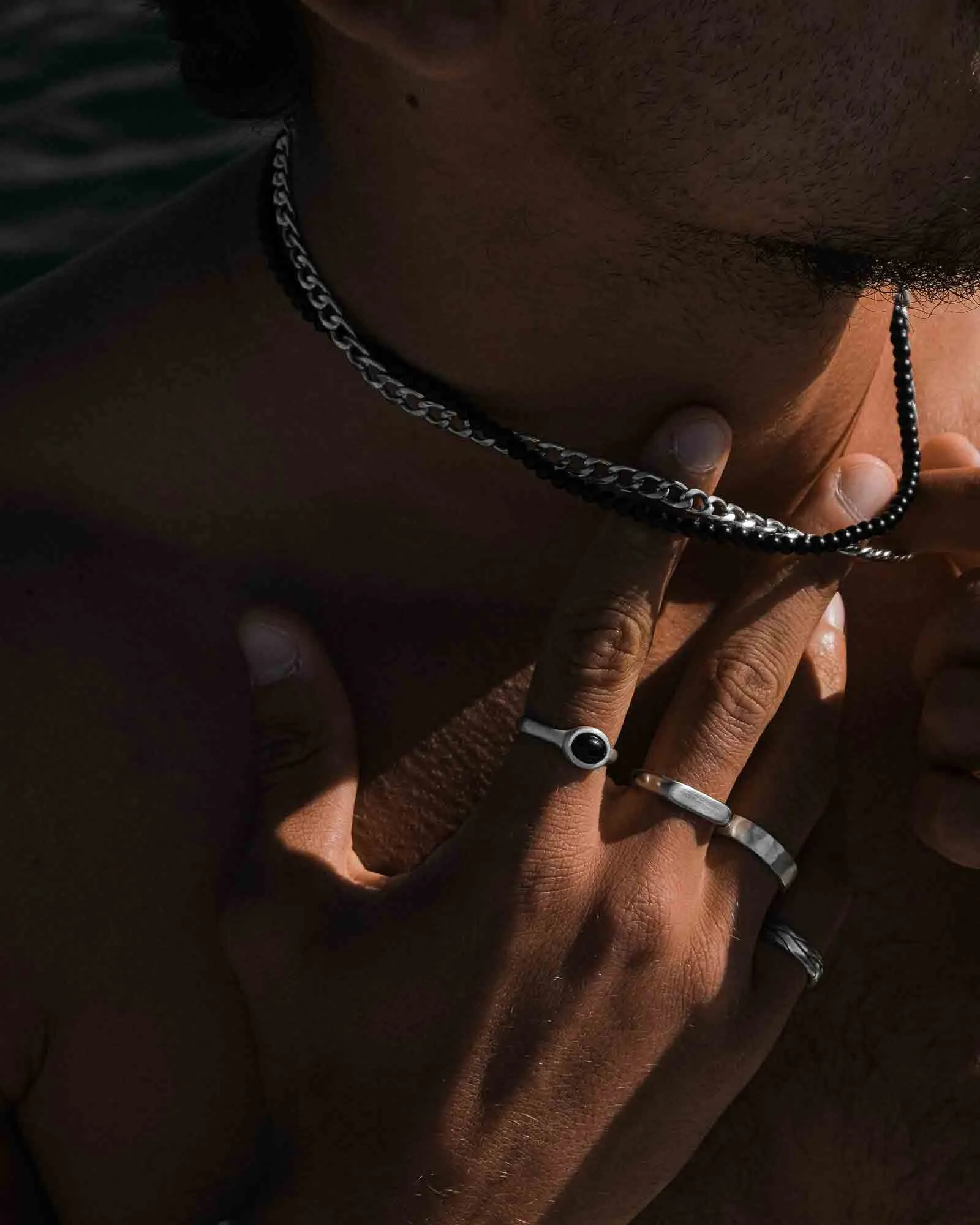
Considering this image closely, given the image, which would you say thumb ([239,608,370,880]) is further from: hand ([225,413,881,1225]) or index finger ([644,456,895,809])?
index finger ([644,456,895,809])

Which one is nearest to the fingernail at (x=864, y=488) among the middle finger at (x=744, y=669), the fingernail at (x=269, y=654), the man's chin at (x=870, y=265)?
the middle finger at (x=744, y=669)

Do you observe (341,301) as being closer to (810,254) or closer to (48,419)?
(48,419)

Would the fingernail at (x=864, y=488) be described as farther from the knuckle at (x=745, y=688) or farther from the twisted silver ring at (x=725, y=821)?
the twisted silver ring at (x=725, y=821)

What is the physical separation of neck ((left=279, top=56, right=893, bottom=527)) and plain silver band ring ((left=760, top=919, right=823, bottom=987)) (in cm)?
45

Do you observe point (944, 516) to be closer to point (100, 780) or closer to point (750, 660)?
point (750, 660)

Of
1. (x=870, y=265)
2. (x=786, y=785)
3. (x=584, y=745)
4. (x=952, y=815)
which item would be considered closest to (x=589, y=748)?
(x=584, y=745)

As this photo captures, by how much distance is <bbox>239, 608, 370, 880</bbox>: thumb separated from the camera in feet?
4.95

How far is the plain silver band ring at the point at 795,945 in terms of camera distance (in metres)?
1.54

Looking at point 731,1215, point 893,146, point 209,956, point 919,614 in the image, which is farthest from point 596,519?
point 731,1215

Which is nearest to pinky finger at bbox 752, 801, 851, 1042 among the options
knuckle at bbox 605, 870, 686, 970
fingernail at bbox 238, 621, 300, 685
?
knuckle at bbox 605, 870, 686, 970

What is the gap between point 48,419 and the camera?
1.58 m

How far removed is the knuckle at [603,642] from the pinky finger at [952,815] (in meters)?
0.35

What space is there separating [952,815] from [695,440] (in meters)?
0.43

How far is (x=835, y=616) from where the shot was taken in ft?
5.43
